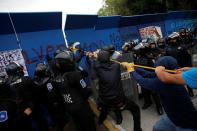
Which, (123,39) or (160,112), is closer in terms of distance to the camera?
(160,112)

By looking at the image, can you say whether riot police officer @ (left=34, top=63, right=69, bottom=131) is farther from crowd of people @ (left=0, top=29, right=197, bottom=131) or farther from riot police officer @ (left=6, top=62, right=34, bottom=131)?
riot police officer @ (left=6, top=62, right=34, bottom=131)

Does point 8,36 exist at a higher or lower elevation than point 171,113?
higher

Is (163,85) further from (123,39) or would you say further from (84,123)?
(123,39)

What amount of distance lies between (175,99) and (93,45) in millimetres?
6047

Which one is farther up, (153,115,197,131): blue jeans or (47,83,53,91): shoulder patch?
(47,83,53,91): shoulder patch

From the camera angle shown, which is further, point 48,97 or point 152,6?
point 152,6

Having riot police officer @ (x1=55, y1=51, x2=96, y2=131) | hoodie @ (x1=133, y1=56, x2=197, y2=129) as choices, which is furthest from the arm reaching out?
riot police officer @ (x1=55, y1=51, x2=96, y2=131)

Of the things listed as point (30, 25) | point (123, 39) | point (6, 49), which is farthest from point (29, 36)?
point (123, 39)

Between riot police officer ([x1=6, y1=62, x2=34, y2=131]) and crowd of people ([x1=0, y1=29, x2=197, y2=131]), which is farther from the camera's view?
riot police officer ([x1=6, y1=62, x2=34, y2=131])

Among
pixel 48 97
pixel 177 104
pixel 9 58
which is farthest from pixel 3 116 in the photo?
pixel 9 58

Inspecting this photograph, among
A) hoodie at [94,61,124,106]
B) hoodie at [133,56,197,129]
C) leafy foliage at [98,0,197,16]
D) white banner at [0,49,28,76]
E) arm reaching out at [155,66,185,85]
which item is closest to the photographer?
arm reaching out at [155,66,185,85]

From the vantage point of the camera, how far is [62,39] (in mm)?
8336

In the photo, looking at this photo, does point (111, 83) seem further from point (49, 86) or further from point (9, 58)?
point (9, 58)

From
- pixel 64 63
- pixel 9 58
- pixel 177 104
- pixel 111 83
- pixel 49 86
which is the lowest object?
pixel 111 83
